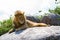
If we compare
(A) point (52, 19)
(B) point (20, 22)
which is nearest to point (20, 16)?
(B) point (20, 22)

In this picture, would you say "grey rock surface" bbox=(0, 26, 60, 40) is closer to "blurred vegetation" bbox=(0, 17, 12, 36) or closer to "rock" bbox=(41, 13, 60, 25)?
"rock" bbox=(41, 13, 60, 25)

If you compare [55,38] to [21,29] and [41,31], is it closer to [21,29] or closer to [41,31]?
[41,31]

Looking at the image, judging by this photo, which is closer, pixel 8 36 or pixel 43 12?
pixel 8 36

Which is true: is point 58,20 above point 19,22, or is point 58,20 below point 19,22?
below

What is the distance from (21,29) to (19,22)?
30 centimetres

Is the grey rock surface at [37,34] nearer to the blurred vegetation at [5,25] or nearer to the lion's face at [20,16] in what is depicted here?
the lion's face at [20,16]

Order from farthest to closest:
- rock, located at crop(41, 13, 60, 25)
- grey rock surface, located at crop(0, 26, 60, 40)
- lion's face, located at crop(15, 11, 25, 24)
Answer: rock, located at crop(41, 13, 60, 25), lion's face, located at crop(15, 11, 25, 24), grey rock surface, located at crop(0, 26, 60, 40)

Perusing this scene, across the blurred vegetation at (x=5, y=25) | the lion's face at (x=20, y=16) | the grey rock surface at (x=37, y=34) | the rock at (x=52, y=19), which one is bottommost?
the blurred vegetation at (x=5, y=25)

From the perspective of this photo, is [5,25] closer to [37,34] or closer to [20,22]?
[20,22]

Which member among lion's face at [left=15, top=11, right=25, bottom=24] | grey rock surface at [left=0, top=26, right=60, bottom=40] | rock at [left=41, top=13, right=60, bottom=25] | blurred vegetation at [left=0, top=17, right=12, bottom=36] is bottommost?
blurred vegetation at [left=0, top=17, right=12, bottom=36]

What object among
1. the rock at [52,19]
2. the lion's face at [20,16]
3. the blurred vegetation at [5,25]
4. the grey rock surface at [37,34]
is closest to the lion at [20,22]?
the lion's face at [20,16]

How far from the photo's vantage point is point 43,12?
15.7 meters

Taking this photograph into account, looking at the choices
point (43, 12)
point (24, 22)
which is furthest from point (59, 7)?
point (24, 22)

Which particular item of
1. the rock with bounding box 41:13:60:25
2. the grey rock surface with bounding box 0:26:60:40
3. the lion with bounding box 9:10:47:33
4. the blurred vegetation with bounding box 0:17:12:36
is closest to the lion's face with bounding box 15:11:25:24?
the lion with bounding box 9:10:47:33
